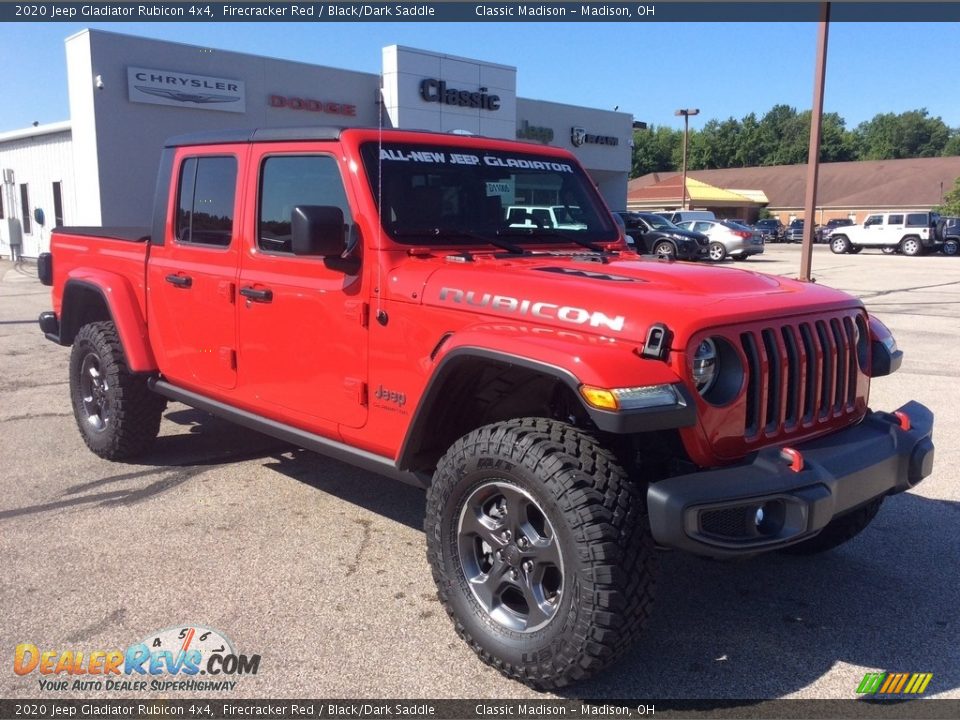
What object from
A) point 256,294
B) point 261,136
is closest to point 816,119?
point 261,136

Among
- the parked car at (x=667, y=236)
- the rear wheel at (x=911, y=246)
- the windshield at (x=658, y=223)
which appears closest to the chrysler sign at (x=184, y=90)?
the parked car at (x=667, y=236)

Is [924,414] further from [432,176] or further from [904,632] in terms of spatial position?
[432,176]

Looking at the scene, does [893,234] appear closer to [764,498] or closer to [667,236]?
[667,236]

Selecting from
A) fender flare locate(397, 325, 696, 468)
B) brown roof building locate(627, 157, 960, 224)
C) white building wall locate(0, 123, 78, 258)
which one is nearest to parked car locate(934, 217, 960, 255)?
brown roof building locate(627, 157, 960, 224)

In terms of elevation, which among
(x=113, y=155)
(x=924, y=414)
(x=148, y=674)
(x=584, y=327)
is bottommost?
(x=148, y=674)

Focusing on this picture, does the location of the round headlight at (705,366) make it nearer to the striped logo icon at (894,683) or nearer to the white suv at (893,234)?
the striped logo icon at (894,683)

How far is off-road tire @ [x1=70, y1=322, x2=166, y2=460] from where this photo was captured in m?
5.15

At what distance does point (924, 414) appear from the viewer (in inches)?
139

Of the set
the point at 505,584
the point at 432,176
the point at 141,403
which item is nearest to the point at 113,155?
the point at 141,403

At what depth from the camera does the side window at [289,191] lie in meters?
3.85

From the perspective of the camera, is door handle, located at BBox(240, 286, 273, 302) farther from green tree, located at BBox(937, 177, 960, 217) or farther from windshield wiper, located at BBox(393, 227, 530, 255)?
green tree, located at BBox(937, 177, 960, 217)

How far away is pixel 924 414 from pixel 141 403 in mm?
4321

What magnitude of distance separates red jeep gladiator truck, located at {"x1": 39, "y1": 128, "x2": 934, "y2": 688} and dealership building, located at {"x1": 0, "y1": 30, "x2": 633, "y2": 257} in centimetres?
1211

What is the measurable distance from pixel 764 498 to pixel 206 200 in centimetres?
331
